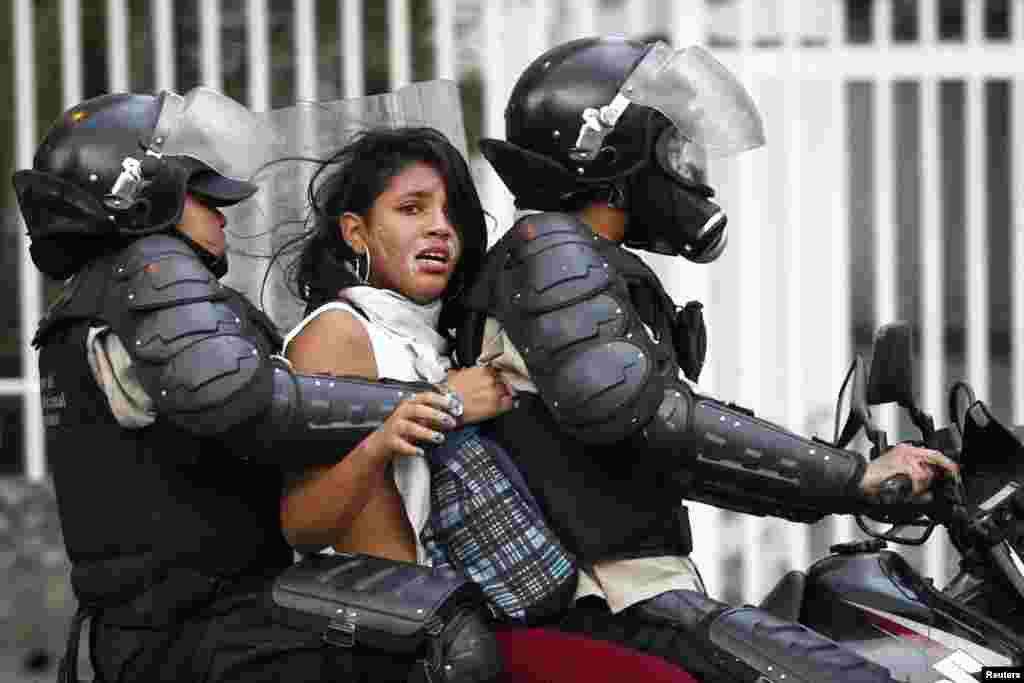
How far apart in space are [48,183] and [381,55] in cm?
355

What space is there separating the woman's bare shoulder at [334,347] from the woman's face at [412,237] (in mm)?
156

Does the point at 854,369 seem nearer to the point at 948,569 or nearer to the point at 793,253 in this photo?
the point at 793,253

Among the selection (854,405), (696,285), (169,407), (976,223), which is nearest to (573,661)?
(854,405)

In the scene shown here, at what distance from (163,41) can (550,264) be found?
3495 mm

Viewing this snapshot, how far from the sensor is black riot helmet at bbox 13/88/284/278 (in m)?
3.27

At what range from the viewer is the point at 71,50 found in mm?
6379

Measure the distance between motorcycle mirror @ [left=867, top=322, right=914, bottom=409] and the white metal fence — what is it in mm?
2899

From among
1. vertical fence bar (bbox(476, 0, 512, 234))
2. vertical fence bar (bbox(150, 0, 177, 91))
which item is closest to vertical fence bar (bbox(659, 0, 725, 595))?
vertical fence bar (bbox(476, 0, 512, 234))

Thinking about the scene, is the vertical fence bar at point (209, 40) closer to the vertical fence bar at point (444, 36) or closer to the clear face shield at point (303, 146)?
the vertical fence bar at point (444, 36)

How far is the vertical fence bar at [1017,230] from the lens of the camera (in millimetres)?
6223

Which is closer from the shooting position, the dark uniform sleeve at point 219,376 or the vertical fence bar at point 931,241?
the dark uniform sleeve at point 219,376

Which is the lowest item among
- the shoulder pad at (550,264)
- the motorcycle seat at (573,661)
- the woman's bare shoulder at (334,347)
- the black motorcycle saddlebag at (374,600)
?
the motorcycle seat at (573,661)

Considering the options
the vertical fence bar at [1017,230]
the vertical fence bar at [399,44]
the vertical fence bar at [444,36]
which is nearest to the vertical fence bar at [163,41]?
the vertical fence bar at [399,44]

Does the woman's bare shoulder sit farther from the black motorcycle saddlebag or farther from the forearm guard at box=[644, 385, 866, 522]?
the forearm guard at box=[644, 385, 866, 522]
